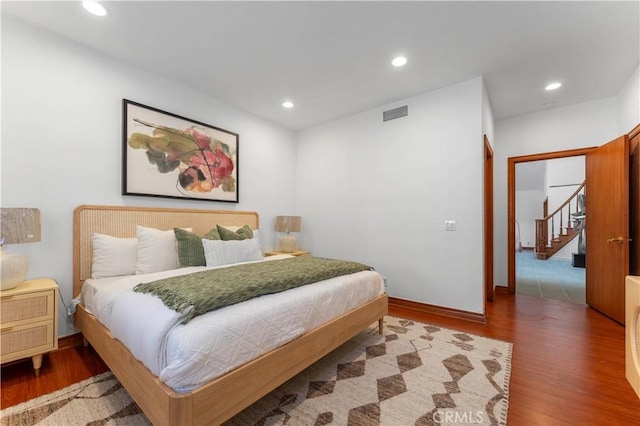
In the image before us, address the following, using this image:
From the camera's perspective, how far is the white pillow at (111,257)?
2379 millimetres

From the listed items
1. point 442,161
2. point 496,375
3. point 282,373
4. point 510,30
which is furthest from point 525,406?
point 510,30

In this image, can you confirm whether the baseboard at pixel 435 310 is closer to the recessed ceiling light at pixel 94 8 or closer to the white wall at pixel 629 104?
the white wall at pixel 629 104

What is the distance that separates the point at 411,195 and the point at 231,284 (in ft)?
8.45

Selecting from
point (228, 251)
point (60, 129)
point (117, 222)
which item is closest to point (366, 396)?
point (228, 251)

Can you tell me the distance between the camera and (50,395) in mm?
1732

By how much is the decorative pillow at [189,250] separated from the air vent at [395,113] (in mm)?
2828

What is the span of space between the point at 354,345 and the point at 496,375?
1.06 m

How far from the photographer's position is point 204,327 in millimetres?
1285

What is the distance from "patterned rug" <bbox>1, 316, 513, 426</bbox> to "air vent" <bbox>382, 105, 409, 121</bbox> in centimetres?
275

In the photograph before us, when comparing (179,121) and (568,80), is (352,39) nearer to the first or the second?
(179,121)

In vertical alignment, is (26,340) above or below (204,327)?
below

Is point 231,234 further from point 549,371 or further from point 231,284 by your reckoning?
point 549,371

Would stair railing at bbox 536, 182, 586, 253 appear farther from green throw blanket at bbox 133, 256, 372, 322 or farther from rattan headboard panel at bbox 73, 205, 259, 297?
rattan headboard panel at bbox 73, 205, 259, 297

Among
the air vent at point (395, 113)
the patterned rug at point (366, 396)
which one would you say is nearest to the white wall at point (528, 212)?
the air vent at point (395, 113)
